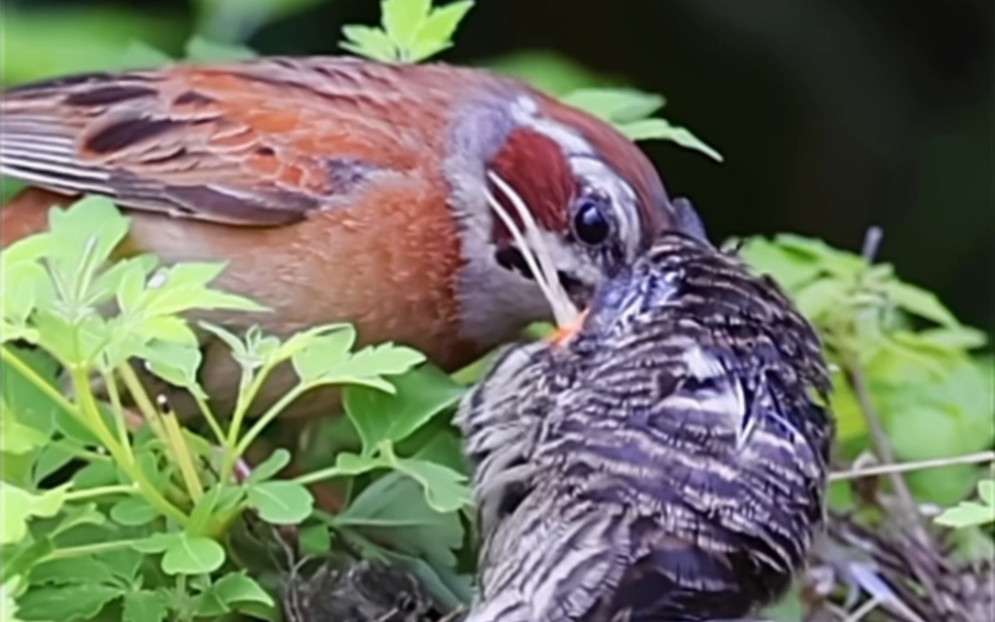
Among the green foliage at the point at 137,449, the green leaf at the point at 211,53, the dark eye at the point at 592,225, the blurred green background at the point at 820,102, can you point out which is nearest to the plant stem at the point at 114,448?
the green foliage at the point at 137,449

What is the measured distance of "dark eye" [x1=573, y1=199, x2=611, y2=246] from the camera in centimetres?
158

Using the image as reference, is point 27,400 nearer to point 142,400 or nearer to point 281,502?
point 142,400

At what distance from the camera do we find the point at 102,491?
1.17 meters

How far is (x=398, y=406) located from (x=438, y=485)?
0.08 metres

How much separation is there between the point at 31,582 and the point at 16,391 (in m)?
0.15

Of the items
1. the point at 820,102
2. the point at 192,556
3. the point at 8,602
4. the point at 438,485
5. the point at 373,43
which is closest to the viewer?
the point at 8,602

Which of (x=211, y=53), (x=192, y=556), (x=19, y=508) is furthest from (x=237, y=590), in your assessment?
(x=211, y=53)

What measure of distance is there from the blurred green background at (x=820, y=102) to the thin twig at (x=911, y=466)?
1.71 m

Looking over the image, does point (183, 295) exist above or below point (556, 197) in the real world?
above

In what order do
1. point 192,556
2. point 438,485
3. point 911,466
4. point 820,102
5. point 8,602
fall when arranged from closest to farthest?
1. point 8,602
2. point 192,556
3. point 438,485
4. point 911,466
5. point 820,102

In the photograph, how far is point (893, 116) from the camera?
11.1 ft

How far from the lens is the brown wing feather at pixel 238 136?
1.73 meters

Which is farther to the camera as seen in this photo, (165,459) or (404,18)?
(404,18)

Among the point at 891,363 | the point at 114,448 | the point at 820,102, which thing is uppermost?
the point at 114,448
